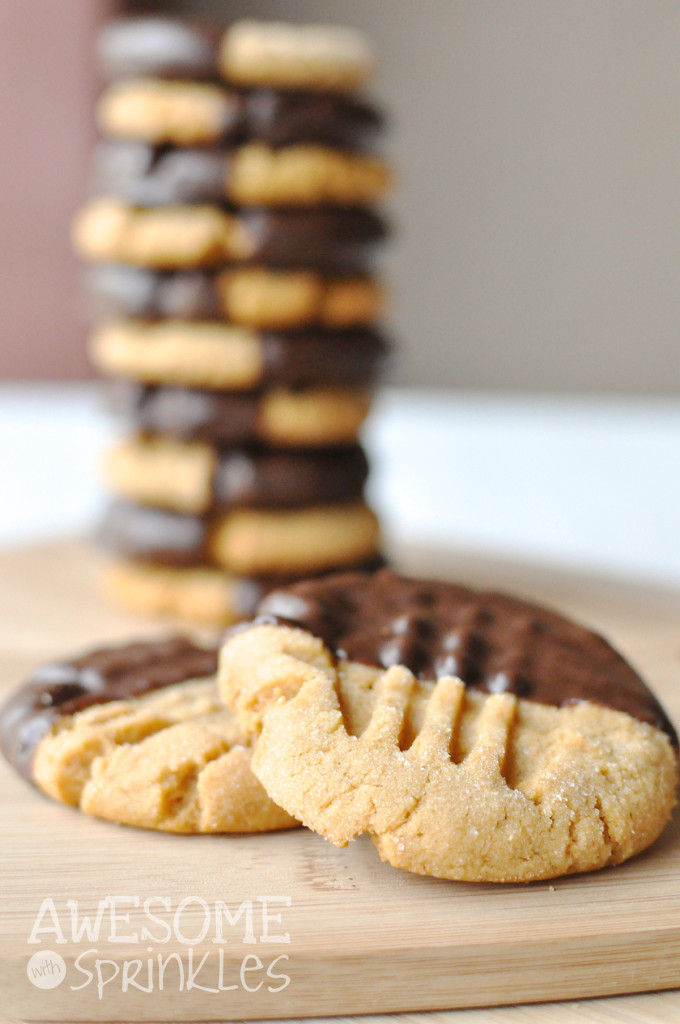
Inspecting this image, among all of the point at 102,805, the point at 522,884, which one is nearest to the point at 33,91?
the point at 102,805

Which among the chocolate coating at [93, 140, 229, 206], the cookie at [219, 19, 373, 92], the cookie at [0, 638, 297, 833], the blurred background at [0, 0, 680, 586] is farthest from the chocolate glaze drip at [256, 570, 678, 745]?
the blurred background at [0, 0, 680, 586]

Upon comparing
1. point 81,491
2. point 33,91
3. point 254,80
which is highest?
point 33,91

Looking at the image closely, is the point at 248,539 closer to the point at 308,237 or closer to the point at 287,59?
the point at 308,237

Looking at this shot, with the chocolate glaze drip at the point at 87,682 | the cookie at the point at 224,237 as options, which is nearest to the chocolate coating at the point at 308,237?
the cookie at the point at 224,237

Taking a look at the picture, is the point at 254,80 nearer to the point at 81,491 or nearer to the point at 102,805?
the point at 102,805

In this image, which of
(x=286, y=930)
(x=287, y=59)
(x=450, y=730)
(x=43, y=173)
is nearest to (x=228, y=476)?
(x=287, y=59)

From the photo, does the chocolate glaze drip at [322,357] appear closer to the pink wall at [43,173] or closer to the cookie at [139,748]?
the cookie at [139,748]
